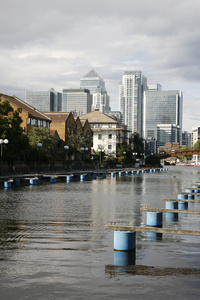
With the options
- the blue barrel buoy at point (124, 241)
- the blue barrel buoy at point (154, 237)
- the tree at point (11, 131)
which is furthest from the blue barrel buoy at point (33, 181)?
the blue barrel buoy at point (124, 241)

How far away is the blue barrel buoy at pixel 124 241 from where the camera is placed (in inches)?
569

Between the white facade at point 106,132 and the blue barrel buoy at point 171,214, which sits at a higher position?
the white facade at point 106,132

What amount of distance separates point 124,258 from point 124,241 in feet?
2.30

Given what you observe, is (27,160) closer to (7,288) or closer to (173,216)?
(173,216)

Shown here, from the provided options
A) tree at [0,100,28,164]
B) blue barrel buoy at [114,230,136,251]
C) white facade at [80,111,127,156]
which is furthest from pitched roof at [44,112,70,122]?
blue barrel buoy at [114,230,136,251]

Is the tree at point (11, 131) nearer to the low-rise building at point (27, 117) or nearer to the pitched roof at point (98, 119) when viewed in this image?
the low-rise building at point (27, 117)

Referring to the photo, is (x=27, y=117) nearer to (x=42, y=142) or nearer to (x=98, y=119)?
(x=42, y=142)

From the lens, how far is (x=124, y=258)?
13984 mm

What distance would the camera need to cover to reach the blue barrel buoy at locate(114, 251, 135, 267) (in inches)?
524

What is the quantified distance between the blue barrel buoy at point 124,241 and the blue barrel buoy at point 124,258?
0.53 feet

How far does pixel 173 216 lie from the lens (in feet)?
83.5

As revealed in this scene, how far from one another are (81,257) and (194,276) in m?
3.87

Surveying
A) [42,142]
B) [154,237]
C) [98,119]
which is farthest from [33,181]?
[98,119]

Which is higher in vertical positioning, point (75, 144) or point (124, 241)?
point (75, 144)
